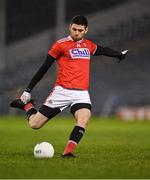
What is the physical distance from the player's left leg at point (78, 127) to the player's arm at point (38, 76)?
2.42 ft

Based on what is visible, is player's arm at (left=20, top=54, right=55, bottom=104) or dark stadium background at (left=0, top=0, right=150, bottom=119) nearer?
player's arm at (left=20, top=54, right=55, bottom=104)

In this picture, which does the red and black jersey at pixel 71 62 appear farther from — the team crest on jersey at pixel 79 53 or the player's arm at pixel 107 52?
the player's arm at pixel 107 52

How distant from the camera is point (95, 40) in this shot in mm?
36000

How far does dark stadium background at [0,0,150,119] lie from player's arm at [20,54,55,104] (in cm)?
2004

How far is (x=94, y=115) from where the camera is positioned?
32.1m

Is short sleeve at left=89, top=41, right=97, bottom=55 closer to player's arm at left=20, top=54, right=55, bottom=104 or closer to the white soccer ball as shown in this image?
player's arm at left=20, top=54, right=55, bottom=104

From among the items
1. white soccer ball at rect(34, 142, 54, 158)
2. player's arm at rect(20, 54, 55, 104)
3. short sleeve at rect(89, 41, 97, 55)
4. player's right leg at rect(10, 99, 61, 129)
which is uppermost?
short sleeve at rect(89, 41, 97, 55)

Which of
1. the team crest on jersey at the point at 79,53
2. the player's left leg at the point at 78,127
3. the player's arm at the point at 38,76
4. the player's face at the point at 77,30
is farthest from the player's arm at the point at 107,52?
the player's left leg at the point at 78,127

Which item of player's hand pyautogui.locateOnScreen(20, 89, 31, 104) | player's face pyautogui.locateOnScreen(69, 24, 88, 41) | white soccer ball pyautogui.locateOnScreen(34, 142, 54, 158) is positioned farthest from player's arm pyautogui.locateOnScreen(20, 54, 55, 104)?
white soccer ball pyautogui.locateOnScreen(34, 142, 54, 158)

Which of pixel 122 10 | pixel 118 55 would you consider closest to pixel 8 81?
pixel 122 10

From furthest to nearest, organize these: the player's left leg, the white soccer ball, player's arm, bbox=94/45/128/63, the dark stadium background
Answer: the dark stadium background, player's arm, bbox=94/45/128/63, the player's left leg, the white soccer ball

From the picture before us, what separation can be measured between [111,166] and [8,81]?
84.4ft

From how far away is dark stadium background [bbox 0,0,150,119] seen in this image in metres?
32.3

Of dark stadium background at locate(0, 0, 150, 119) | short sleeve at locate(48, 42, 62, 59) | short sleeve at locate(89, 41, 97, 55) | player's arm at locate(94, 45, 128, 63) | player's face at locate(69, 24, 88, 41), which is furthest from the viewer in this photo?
dark stadium background at locate(0, 0, 150, 119)
